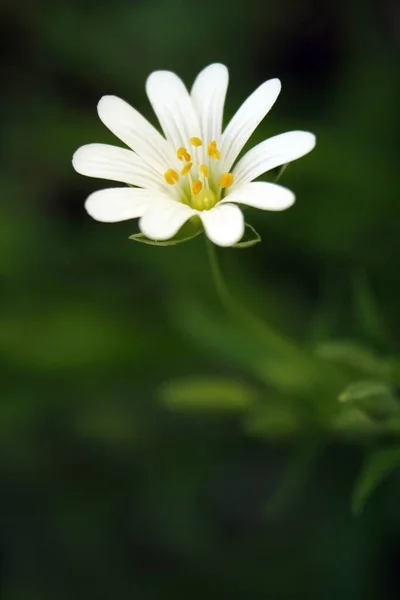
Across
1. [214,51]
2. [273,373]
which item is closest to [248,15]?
[214,51]

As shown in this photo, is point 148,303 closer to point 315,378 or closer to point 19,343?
point 19,343

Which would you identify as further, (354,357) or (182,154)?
(354,357)

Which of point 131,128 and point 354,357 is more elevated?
point 131,128

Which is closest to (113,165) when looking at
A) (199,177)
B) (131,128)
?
(131,128)

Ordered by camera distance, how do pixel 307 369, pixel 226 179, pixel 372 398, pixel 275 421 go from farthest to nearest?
1. pixel 307 369
2. pixel 275 421
3. pixel 372 398
4. pixel 226 179

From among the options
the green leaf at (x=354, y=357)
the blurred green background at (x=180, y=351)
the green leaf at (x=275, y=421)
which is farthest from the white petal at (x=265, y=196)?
the blurred green background at (x=180, y=351)

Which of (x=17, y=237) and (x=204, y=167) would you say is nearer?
(x=204, y=167)

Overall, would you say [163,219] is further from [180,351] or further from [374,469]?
[180,351]
